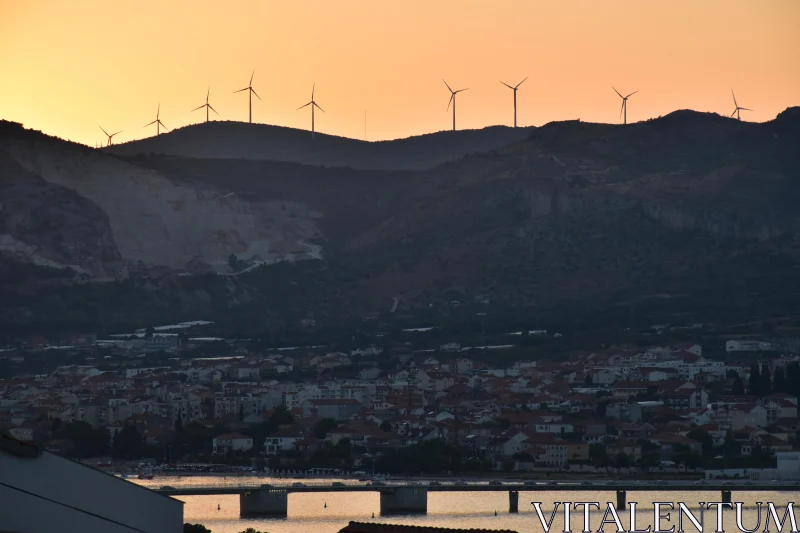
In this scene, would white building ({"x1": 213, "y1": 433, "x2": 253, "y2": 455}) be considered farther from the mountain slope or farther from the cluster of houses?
the mountain slope

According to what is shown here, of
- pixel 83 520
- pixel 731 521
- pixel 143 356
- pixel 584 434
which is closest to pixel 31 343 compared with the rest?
pixel 143 356

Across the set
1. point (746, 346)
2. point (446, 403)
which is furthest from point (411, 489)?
point (746, 346)

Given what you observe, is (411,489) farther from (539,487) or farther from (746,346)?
(746,346)

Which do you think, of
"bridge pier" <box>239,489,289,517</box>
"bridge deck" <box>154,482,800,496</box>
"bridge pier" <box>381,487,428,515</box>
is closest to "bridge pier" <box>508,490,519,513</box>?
"bridge deck" <box>154,482,800,496</box>

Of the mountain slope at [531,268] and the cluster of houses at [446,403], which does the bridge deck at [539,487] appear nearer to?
the cluster of houses at [446,403]

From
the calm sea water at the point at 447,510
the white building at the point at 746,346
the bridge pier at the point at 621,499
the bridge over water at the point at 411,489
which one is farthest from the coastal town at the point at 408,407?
the bridge pier at the point at 621,499

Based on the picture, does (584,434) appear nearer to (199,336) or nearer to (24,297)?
(199,336)
